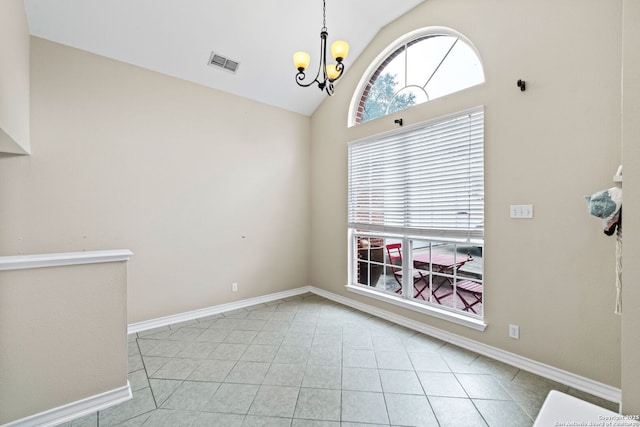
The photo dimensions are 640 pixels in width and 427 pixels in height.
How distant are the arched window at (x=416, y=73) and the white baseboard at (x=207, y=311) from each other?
268cm

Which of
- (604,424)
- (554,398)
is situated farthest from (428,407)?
(604,424)

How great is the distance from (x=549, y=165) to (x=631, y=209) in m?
1.14

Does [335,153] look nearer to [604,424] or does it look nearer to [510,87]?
[510,87]

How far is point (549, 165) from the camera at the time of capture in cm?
221

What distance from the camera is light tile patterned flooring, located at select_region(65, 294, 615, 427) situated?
1795 millimetres

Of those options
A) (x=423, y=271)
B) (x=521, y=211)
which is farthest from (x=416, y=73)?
(x=423, y=271)

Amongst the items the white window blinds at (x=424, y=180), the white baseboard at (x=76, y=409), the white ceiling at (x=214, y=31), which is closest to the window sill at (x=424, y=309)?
the white window blinds at (x=424, y=180)

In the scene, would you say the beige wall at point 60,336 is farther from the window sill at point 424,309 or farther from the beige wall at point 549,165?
the beige wall at point 549,165

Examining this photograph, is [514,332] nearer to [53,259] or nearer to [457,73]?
[457,73]

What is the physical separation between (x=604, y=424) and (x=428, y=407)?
44.3 inches

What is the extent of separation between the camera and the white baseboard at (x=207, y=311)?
10.1ft

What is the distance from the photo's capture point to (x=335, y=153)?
13.5 feet

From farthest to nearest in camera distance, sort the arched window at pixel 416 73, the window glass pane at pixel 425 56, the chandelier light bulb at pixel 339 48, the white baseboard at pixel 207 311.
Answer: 1. the white baseboard at pixel 207 311
2. the window glass pane at pixel 425 56
3. the arched window at pixel 416 73
4. the chandelier light bulb at pixel 339 48

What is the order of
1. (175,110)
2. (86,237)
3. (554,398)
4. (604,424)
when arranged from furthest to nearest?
1. (175,110)
2. (86,237)
3. (554,398)
4. (604,424)
